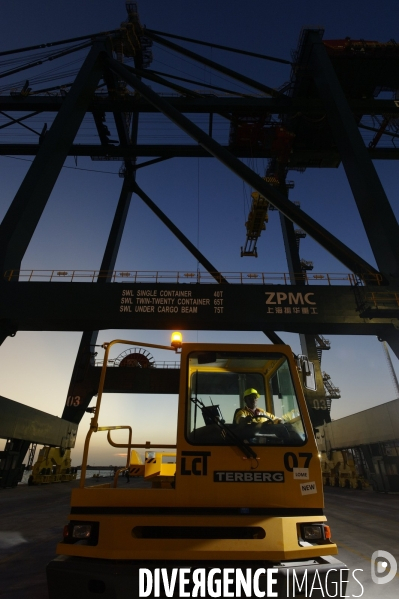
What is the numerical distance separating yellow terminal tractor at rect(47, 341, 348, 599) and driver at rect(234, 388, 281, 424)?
2 cm

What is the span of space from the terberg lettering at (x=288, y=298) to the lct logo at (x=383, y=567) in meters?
9.79

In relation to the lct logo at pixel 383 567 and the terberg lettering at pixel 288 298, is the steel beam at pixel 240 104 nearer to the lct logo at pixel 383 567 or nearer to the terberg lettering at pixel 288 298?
the terberg lettering at pixel 288 298

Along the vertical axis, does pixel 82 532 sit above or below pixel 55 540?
above

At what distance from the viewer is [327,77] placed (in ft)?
62.6

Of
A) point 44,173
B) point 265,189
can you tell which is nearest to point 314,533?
point 265,189

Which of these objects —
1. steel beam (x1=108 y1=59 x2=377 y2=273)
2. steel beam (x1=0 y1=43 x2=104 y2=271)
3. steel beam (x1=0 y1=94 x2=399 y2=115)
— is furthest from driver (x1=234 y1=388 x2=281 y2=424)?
steel beam (x1=0 y1=94 x2=399 y2=115)

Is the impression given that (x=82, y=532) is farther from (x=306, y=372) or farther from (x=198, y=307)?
(x=198, y=307)

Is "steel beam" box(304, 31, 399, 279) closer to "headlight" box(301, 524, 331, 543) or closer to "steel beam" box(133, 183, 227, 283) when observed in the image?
"steel beam" box(133, 183, 227, 283)

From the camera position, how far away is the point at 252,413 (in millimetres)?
3389

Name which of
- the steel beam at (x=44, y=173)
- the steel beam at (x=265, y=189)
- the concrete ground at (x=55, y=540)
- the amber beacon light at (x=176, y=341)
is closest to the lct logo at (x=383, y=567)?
the concrete ground at (x=55, y=540)

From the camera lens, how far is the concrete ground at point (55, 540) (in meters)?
3.96

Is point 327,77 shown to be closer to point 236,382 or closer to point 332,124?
point 332,124

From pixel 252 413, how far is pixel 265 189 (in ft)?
54.0

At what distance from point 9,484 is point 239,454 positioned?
20493 mm
